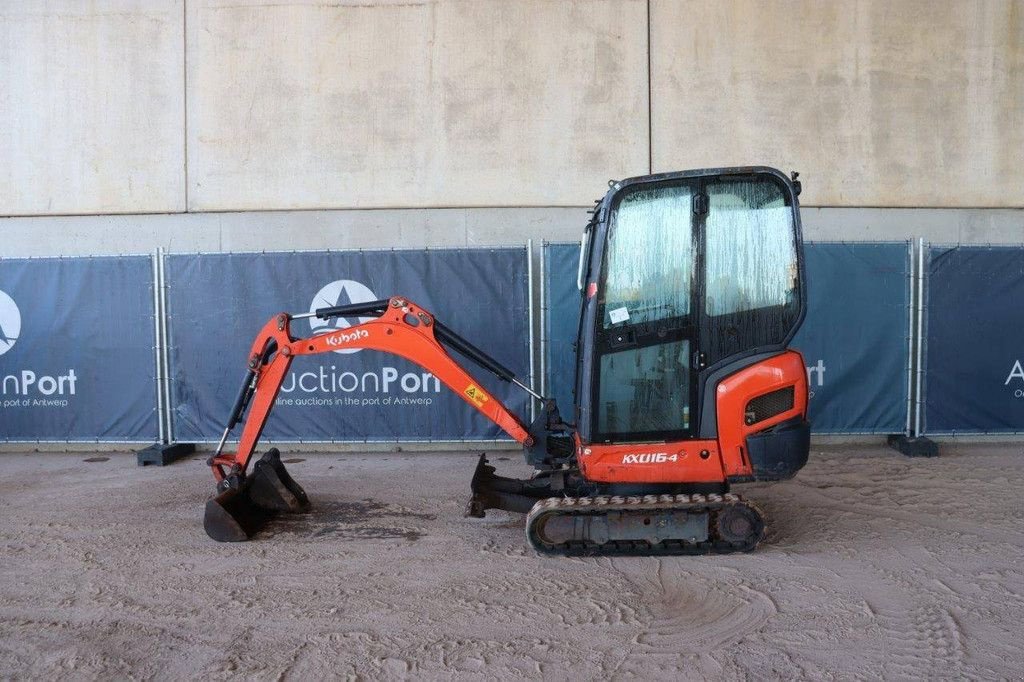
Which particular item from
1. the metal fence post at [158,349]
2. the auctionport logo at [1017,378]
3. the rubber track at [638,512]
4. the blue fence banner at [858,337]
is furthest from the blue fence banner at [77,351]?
the auctionport logo at [1017,378]

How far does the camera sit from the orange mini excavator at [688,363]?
16.3ft

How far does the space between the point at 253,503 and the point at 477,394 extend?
2.03 m

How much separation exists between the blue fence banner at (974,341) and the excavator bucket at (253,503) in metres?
6.64

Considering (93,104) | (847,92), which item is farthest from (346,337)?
(847,92)

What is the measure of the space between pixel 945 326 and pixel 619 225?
5.11 metres

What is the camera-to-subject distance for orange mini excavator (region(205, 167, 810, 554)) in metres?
4.96

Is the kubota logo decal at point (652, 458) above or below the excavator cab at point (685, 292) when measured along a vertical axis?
below

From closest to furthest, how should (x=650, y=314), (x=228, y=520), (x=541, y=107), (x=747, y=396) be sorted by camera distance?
(x=747, y=396)
(x=650, y=314)
(x=228, y=520)
(x=541, y=107)

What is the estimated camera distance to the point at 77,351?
27.9 feet

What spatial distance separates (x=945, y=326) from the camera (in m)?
8.20

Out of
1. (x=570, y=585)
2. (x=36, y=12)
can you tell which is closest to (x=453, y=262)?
(x=570, y=585)

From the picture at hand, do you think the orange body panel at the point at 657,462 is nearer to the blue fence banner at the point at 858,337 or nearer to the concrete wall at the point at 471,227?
the blue fence banner at the point at 858,337

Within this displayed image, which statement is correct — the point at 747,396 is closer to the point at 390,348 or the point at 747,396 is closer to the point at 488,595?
the point at 488,595

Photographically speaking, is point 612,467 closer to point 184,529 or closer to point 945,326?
point 184,529
